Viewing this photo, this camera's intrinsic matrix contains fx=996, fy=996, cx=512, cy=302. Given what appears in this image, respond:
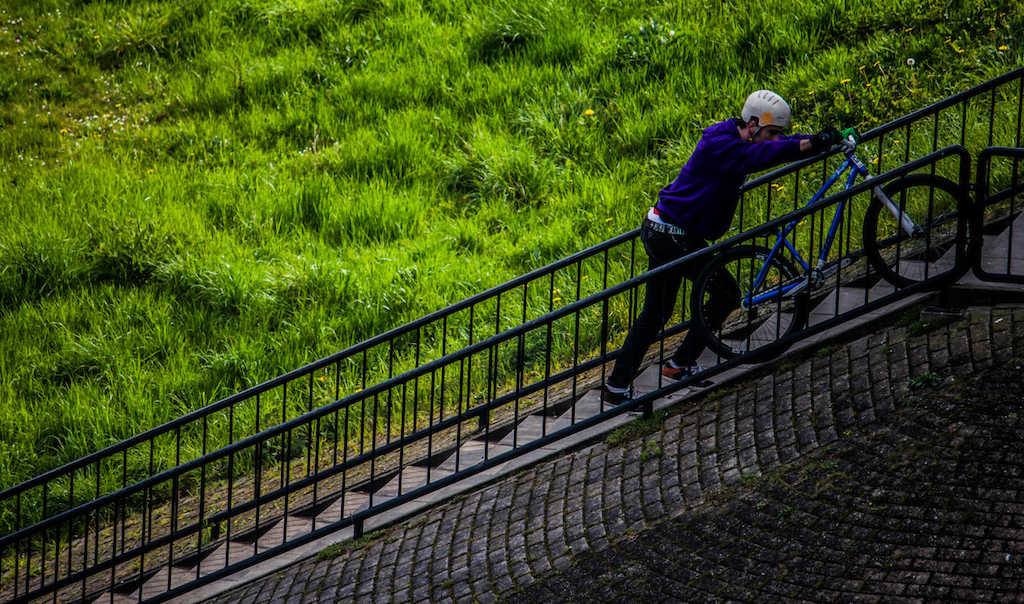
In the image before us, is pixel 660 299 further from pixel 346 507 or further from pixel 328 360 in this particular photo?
pixel 346 507

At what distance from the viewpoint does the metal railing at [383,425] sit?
660cm

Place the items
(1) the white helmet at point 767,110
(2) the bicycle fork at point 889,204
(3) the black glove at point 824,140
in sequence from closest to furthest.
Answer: (3) the black glove at point 824,140
(1) the white helmet at point 767,110
(2) the bicycle fork at point 889,204

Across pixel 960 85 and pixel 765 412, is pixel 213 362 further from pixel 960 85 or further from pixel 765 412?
pixel 960 85

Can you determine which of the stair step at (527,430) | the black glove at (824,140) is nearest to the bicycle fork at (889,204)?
the black glove at (824,140)

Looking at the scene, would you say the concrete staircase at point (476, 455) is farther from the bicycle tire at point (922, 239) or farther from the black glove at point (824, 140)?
the black glove at point (824, 140)

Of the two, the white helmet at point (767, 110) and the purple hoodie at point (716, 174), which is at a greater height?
the white helmet at point (767, 110)

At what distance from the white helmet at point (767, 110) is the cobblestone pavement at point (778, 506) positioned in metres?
1.56

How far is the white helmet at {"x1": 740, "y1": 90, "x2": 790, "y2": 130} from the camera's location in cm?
624

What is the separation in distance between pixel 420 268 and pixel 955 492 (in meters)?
6.48

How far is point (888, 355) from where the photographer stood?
6.23 meters

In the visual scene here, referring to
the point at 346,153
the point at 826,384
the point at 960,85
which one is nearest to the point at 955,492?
the point at 826,384

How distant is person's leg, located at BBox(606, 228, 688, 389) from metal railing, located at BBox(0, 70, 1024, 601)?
0.50 feet

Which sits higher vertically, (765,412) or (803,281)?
(803,281)

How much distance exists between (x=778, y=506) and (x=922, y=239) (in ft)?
8.54
